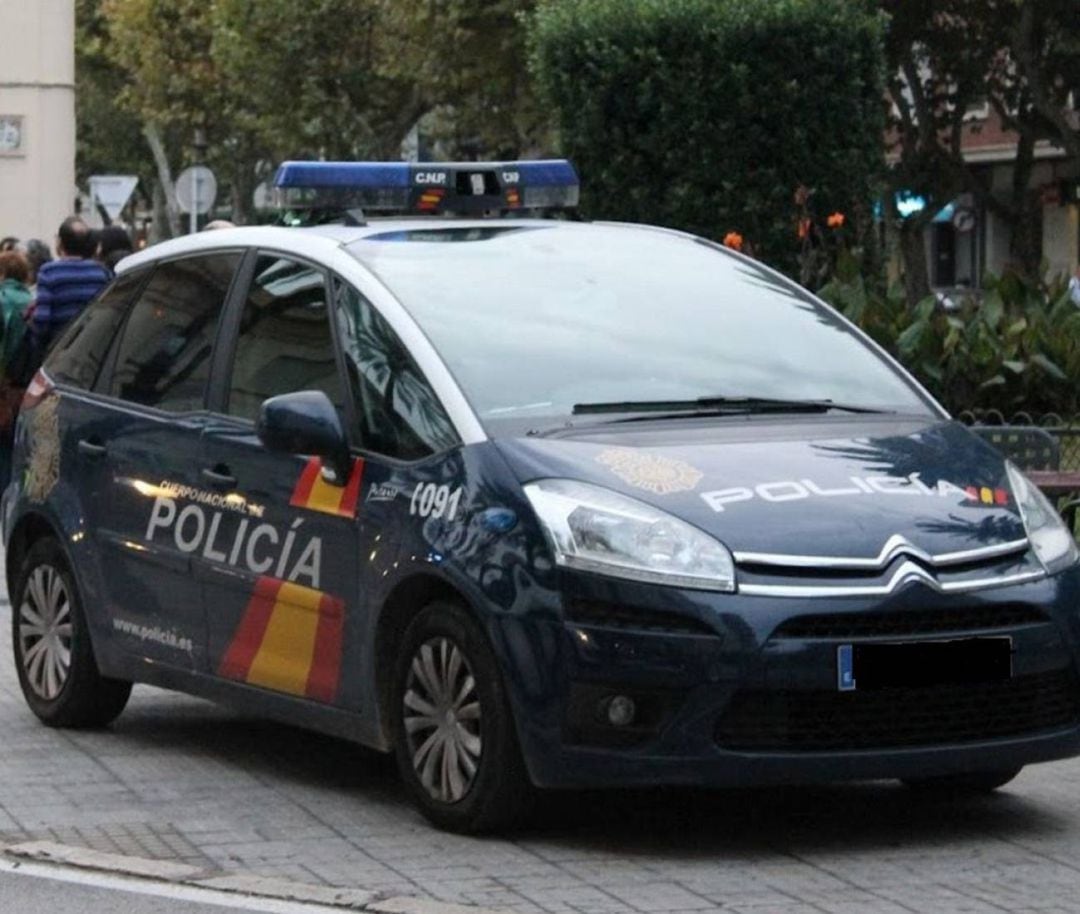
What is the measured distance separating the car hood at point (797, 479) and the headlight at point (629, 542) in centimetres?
4

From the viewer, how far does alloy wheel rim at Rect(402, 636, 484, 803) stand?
7605 millimetres

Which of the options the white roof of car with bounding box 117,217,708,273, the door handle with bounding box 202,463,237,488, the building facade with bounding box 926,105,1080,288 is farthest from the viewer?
the building facade with bounding box 926,105,1080,288

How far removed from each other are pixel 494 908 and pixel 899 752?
118 centimetres

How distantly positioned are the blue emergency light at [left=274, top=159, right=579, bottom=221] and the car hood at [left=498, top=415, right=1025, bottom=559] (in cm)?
183

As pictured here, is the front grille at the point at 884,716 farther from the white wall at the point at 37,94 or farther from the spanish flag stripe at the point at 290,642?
the white wall at the point at 37,94

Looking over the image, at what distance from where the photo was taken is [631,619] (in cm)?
726

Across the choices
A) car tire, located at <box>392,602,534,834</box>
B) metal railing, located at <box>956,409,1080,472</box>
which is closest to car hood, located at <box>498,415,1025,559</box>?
car tire, located at <box>392,602,534,834</box>

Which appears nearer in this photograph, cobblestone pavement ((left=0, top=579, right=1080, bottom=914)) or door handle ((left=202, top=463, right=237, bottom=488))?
cobblestone pavement ((left=0, top=579, right=1080, bottom=914))

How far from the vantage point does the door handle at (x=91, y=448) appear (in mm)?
9547

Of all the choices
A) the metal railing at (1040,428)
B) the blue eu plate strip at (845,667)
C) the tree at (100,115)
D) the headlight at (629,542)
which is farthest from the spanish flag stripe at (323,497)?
the tree at (100,115)

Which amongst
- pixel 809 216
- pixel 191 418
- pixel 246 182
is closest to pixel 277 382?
pixel 191 418

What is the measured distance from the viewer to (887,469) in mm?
7750

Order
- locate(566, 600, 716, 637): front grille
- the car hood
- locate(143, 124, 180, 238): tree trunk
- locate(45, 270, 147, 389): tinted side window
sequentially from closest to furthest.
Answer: locate(566, 600, 716, 637): front grille
the car hood
locate(45, 270, 147, 389): tinted side window
locate(143, 124, 180, 238): tree trunk

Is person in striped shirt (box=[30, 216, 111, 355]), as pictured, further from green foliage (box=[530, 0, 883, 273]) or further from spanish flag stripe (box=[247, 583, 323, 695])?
spanish flag stripe (box=[247, 583, 323, 695])
